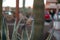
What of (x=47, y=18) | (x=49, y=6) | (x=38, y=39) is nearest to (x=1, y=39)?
(x=38, y=39)

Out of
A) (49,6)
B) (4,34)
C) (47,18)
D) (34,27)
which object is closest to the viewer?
(4,34)

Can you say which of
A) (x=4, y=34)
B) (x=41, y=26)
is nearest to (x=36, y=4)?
(x=41, y=26)

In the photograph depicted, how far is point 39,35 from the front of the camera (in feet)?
10.9

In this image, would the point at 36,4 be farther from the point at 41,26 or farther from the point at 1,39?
the point at 1,39

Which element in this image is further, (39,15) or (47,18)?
(47,18)

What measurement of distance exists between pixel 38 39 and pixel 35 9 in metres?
0.45

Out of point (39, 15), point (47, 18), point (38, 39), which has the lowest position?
point (47, 18)

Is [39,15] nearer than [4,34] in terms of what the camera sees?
No

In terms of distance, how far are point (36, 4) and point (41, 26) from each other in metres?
0.34

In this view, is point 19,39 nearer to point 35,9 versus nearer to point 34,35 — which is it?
point 34,35

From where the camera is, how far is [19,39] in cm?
327

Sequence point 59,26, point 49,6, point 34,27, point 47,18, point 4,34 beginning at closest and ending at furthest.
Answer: point 4,34
point 34,27
point 59,26
point 47,18
point 49,6

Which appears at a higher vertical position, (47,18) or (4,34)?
(4,34)

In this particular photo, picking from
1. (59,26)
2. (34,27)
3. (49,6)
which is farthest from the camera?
(49,6)
